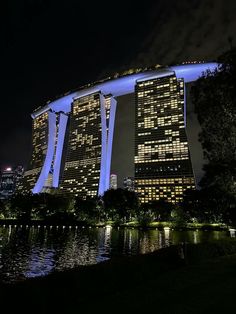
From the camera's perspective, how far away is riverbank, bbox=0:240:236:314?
943 cm

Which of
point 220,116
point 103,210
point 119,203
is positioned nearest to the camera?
point 220,116

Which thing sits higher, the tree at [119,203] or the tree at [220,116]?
the tree at [119,203]

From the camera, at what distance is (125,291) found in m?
11.9

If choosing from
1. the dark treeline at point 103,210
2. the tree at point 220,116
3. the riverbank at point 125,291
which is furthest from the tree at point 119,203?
the riverbank at point 125,291

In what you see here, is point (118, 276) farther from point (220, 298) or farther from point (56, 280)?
point (220, 298)

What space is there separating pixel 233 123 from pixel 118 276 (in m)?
→ 14.5

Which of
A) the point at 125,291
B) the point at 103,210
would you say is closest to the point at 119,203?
the point at 103,210

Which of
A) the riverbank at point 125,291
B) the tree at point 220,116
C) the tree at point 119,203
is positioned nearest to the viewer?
the riverbank at point 125,291

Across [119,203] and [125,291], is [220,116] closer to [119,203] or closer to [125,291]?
[125,291]

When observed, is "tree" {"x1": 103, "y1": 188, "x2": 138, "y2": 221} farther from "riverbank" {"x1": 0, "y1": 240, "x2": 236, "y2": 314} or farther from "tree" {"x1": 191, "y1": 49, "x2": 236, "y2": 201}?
"riverbank" {"x1": 0, "y1": 240, "x2": 236, "y2": 314}

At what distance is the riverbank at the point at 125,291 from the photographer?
371 inches

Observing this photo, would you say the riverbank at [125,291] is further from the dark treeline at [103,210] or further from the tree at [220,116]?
the dark treeline at [103,210]

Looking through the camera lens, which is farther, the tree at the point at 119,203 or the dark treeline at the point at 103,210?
the tree at the point at 119,203

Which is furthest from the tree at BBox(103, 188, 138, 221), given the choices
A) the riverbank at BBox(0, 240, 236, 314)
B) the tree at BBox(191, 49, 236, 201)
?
the riverbank at BBox(0, 240, 236, 314)
